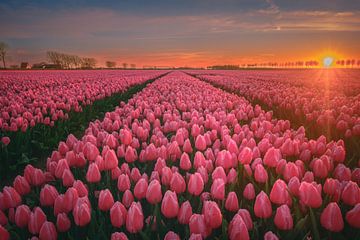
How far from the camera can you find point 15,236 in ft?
7.39

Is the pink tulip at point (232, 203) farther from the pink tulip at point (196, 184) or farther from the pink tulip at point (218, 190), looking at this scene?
the pink tulip at point (196, 184)

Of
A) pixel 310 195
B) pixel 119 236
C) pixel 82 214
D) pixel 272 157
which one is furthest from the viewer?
pixel 272 157

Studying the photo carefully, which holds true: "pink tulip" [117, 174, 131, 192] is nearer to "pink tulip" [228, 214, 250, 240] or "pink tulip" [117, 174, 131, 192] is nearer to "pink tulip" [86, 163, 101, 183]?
"pink tulip" [86, 163, 101, 183]

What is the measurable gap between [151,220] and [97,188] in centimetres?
103

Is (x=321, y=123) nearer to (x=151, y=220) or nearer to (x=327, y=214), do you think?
(x=327, y=214)

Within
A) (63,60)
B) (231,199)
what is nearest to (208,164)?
(231,199)

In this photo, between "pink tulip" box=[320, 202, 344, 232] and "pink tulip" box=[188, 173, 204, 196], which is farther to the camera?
"pink tulip" box=[188, 173, 204, 196]

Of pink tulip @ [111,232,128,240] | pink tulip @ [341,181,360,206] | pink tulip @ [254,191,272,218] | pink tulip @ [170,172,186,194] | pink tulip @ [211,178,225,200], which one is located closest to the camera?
pink tulip @ [111,232,128,240]

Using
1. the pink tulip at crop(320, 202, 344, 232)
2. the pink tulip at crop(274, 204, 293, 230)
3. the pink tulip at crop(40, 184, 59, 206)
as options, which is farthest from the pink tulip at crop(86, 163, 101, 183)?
the pink tulip at crop(320, 202, 344, 232)

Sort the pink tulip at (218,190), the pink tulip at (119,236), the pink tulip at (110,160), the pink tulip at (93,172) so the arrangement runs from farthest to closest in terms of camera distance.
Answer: the pink tulip at (110,160), the pink tulip at (93,172), the pink tulip at (218,190), the pink tulip at (119,236)

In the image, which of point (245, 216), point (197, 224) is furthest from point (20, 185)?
point (245, 216)

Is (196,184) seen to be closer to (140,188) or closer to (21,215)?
(140,188)

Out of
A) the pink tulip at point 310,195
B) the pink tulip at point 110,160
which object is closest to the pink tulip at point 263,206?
the pink tulip at point 310,195

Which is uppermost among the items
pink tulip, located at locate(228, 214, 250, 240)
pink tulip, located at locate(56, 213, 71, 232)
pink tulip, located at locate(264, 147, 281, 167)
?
pink tulip, located at locate(264, 147, 281, 167)
